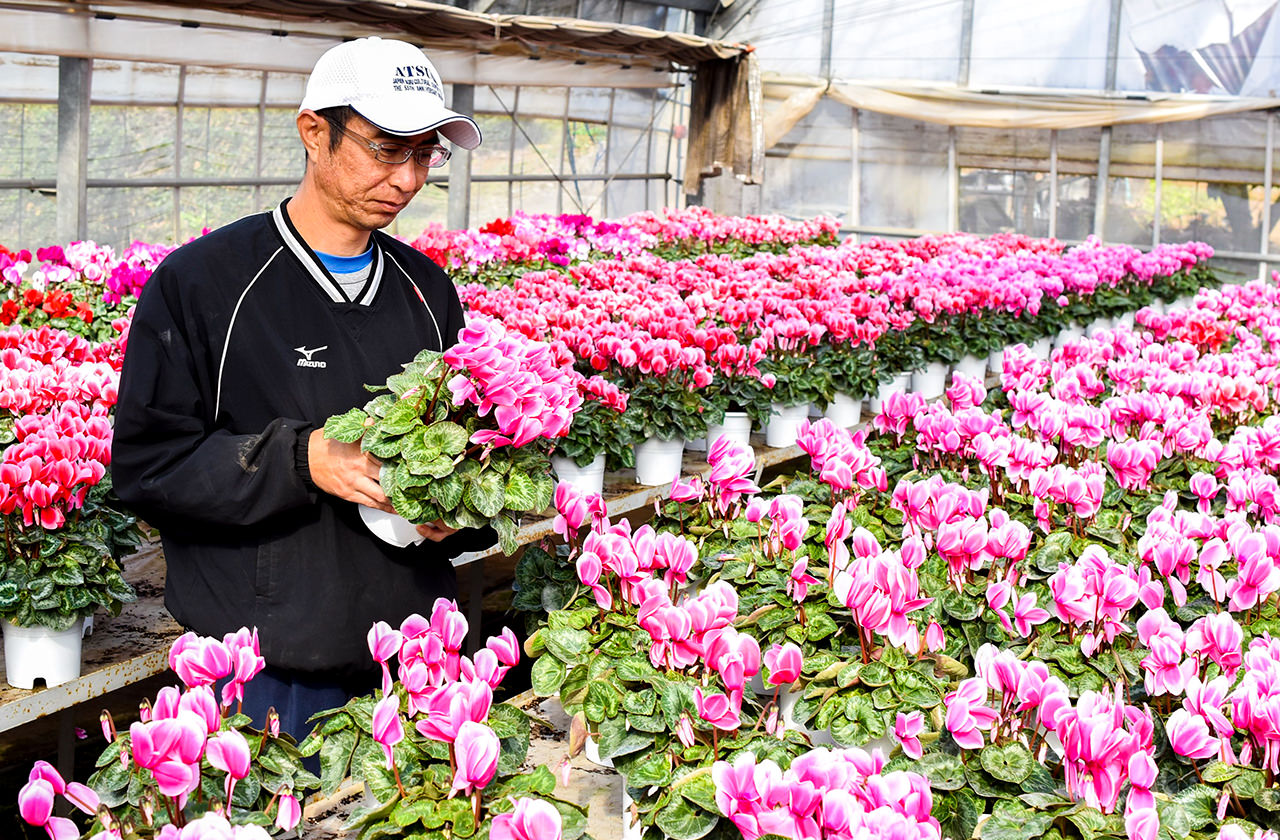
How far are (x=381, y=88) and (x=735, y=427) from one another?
108 inches

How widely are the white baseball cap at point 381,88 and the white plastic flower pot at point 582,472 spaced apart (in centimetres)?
187

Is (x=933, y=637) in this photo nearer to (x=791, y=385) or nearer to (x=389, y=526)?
(x=389, y=526)

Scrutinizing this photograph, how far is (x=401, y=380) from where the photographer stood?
191 centimetres

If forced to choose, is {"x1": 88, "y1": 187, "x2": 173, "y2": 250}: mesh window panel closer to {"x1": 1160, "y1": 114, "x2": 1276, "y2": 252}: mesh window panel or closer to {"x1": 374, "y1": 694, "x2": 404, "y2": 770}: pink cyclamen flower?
{"x1": 374, "y1": 694, "x2": 404, "y2": 770}: pink cyclamen flower

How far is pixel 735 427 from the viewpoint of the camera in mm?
4516

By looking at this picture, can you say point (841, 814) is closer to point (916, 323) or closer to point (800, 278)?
point (916, 323)

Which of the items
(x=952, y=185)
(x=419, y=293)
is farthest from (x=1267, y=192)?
(x=419, y=293)

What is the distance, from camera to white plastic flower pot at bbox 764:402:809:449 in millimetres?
4727

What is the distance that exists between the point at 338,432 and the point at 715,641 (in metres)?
0.66

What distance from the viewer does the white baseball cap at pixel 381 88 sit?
196cm

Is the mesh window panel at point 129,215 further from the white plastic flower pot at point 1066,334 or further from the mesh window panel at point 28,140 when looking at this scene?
the white plastic flower pot at point 1066,334

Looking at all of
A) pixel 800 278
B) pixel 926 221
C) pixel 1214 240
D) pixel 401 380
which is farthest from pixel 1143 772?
pixel 926 221

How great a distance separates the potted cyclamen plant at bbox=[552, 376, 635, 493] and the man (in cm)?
157

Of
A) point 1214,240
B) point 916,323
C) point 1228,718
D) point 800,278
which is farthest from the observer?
point 1214,240
